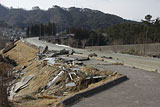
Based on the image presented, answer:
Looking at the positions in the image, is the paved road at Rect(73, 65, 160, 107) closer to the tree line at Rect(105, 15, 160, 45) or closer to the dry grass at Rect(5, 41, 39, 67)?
the dry grass at Rect(5, 41, 39, 67)

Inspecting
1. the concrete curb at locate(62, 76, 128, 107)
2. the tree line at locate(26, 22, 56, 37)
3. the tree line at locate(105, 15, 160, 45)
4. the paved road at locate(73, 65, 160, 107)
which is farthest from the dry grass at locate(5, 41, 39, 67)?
the tree line at locate(26, 22, 56, 37)

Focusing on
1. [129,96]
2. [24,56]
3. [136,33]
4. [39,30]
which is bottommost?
[24,56]

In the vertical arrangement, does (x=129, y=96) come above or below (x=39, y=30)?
below

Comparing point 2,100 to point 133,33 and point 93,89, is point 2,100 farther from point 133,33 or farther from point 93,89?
point 133,33

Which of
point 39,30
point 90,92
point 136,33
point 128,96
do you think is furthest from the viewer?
point 39,30

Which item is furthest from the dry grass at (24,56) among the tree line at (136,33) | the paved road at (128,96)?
the tree line at (136,33)

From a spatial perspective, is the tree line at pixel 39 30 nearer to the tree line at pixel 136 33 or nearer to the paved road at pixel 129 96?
the tree line at pixel 136 33

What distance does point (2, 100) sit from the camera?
693 centimetres

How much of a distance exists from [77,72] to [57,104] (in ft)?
15.9

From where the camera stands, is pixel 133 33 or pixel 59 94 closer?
pixel 59 94

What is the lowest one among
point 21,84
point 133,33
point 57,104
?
point 21,84

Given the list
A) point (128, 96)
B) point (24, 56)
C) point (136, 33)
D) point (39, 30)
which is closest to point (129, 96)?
point (128, 96)

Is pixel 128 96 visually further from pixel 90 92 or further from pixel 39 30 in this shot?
pixel 39 30

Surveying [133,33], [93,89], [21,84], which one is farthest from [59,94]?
[133,33]
